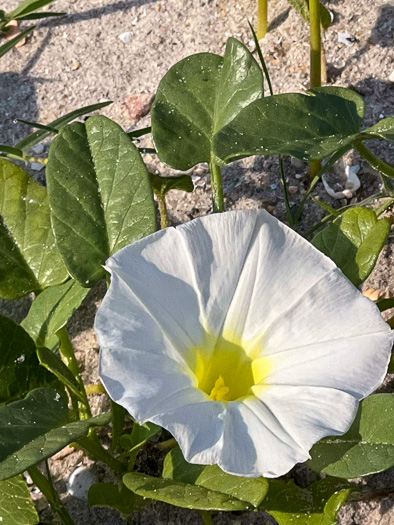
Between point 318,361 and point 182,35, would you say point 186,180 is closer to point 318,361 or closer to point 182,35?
point 318,361

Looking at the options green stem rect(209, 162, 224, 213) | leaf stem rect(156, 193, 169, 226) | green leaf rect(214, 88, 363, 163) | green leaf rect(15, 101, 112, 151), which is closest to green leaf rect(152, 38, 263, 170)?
green stem rect(209, 162, 224, 213)

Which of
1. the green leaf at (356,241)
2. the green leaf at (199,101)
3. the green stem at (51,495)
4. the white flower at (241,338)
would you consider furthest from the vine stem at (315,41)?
the green stem at (51,495)

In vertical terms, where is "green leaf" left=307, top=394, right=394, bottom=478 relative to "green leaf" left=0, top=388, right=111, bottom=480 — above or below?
below

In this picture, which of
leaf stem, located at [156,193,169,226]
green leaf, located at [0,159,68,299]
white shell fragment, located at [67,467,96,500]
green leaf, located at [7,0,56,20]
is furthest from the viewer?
green leaf, located at [7,0,56,20]

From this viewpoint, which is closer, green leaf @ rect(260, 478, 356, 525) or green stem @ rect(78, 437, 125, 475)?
green leaf @ rect(260, 478, 356, 525)

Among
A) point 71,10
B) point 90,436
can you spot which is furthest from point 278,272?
point 71,10

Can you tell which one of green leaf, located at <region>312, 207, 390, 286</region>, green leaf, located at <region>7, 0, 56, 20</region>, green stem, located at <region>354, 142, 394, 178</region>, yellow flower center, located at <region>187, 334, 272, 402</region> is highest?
green leaf, located at <region>7, 0, 56, 20</region>

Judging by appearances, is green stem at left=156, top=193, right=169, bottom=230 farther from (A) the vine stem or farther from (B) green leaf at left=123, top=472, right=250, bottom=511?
(B) green leaf at left=123, top=472, right=250, bottom=511

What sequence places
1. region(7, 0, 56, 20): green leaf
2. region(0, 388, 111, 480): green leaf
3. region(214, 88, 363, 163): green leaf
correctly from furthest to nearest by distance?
region(7, 0, 56, 20): green leaf < region(214, 88, 363, 163): green leaf < region(0, 388, 111, 480): green leaf
